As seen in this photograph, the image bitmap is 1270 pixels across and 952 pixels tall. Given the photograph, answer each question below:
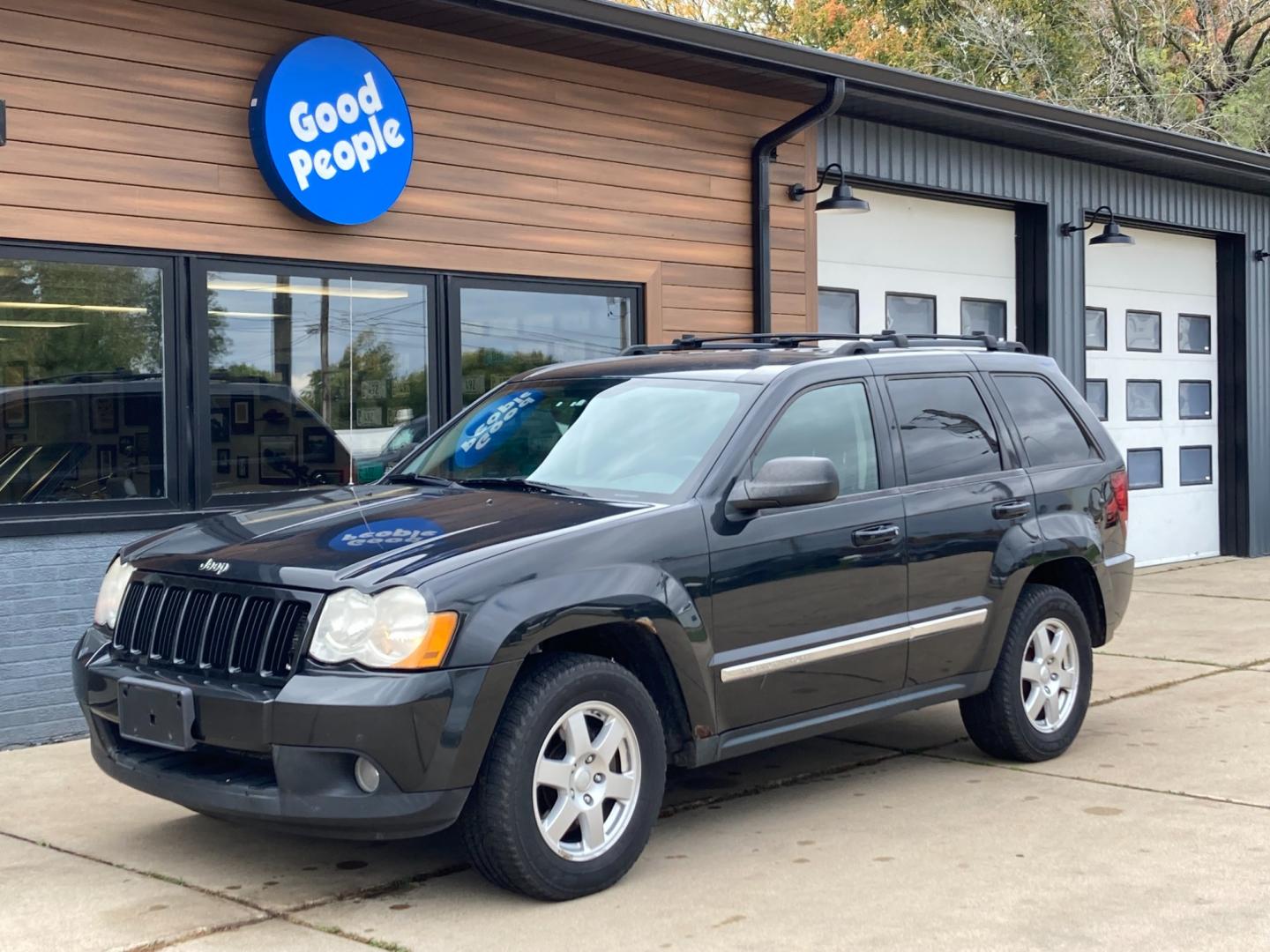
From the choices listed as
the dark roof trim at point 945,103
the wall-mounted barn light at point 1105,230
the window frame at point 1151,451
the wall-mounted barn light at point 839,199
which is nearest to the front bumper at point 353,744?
the dark roof trim at point 945,103

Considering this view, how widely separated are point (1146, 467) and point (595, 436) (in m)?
10.8

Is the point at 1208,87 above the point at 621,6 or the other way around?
above

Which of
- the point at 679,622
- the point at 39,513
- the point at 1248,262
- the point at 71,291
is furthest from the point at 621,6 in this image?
the point at 1248,262

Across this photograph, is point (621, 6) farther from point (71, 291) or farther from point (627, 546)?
point (627, 546)

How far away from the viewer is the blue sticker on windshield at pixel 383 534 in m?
4.88

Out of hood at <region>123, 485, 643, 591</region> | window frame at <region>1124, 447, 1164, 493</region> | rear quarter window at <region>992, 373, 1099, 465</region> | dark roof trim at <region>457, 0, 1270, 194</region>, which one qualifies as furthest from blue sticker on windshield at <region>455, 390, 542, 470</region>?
window frame at <region>1124, 447, 1164, 493</region>

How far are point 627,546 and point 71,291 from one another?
12.6 ft

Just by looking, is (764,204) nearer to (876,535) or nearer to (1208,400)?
(876,535)

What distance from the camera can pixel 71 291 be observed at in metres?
7.52

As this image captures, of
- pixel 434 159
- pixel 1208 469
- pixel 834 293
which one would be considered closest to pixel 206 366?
pixel 434 159

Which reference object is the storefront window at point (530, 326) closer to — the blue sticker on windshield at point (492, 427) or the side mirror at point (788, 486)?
the blue sticker on windshield at point (492, 427)

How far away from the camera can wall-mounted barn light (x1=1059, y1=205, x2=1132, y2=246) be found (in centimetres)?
1367

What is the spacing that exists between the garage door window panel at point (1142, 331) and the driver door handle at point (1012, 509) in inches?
361

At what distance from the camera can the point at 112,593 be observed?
545 cm
